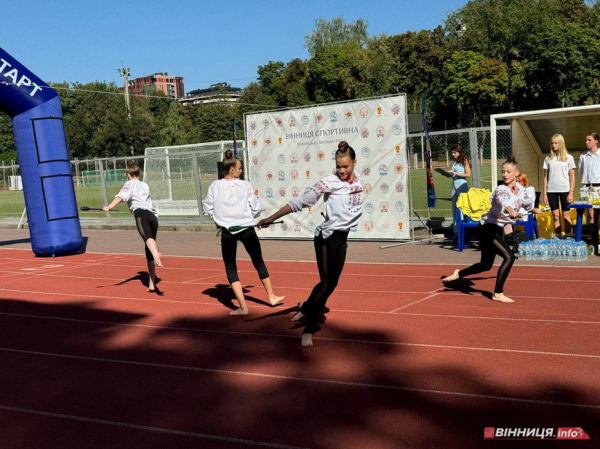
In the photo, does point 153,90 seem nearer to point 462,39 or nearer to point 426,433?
point 462,39

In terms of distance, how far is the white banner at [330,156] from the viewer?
47.6 feet

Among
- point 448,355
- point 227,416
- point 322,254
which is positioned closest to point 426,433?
point 227,416

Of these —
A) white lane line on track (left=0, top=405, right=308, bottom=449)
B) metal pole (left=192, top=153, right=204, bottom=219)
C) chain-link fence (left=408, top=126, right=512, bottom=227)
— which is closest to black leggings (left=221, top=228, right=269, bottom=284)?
white lane line on track (left=0, top=405, right=308, bottom=449)

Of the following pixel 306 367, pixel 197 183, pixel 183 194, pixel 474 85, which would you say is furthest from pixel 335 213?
pixel 474 85

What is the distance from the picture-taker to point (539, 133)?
14.6 metres

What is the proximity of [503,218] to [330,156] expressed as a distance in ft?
24.5

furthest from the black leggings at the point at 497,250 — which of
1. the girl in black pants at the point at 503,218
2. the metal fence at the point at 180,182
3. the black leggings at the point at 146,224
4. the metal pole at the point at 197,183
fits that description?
the metal pole at the point at 197,183

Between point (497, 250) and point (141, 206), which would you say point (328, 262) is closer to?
point (497, 250)

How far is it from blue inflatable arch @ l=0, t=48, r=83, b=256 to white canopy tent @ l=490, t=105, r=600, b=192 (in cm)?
928

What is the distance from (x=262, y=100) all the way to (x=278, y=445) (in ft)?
285

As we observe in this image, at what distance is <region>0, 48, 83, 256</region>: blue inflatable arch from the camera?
1536 centimetres

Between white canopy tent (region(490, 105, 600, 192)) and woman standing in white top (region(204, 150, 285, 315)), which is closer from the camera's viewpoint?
woman standing in white top (region(204, 150, 285, 315))

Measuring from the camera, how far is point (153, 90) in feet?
347

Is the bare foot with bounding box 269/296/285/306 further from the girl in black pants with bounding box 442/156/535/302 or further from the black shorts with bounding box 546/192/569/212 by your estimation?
the black shorts with bounding box 546/192/569/212
